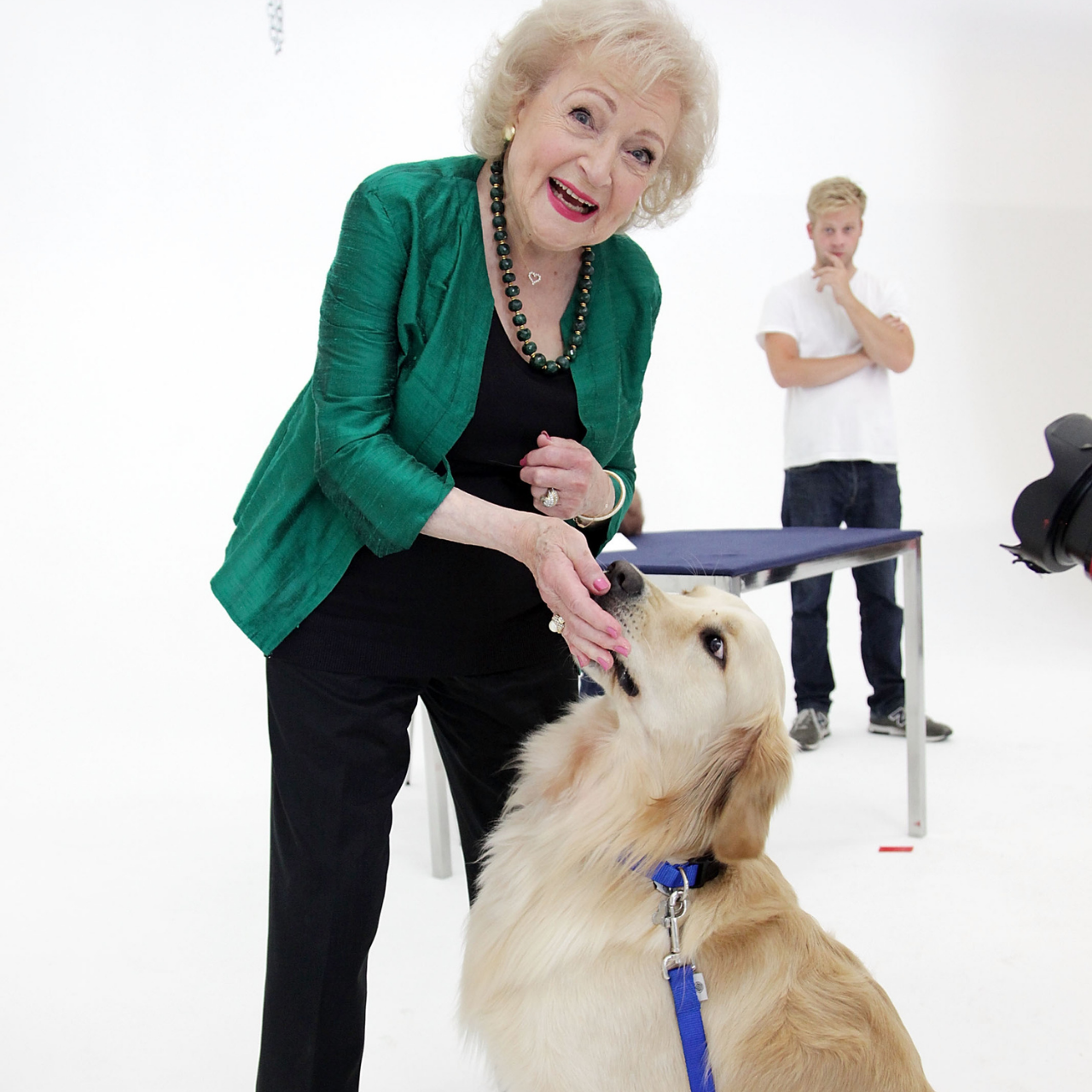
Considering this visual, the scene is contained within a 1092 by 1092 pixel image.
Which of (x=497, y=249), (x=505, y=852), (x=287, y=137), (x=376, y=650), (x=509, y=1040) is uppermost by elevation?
(x=287, y=137)

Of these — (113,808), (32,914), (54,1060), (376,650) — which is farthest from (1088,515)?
(113,808)

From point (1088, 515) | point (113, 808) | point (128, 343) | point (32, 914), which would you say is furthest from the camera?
point (128, 343)

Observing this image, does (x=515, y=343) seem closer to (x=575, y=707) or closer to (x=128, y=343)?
(x=575, y=707)

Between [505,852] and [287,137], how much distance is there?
3760mm

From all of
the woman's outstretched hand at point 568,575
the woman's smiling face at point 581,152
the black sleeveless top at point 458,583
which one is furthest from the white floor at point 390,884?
the woman's smiling face at point 581,152

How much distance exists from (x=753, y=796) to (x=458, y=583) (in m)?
0.46

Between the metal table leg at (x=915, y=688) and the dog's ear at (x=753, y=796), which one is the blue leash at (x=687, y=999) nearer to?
the dog's ear at (x=753, y=796)

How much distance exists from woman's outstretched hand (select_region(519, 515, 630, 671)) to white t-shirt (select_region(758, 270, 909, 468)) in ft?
7.90

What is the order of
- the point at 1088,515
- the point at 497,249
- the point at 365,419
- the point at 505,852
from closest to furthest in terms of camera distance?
the point at 1088,515 → the point at 365,419 → the point at 497,249 → the point at 505,852

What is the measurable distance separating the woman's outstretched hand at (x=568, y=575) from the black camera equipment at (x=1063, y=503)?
0.46 m

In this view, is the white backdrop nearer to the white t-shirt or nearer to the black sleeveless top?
the black sleeveless top

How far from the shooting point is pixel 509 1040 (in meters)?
1.29

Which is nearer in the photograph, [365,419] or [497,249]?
[365,419]

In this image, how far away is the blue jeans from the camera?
349 centimetres
